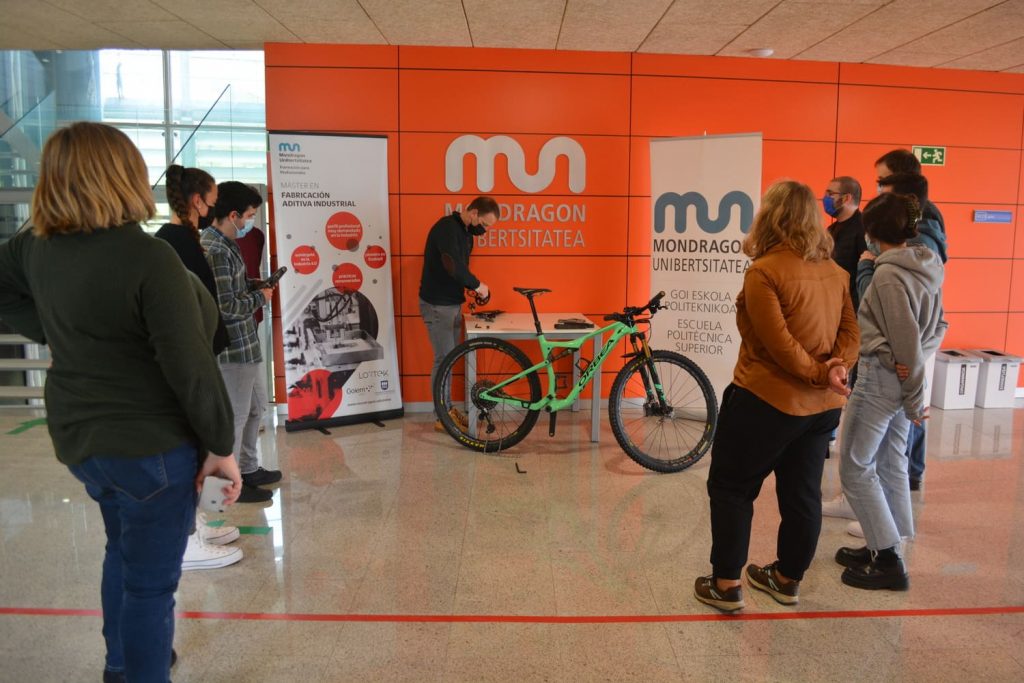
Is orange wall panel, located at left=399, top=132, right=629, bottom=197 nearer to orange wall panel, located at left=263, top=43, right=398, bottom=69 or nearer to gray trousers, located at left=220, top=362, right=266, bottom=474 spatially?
orange wall panel, located at left=263, top=43, right=398, bottom=69

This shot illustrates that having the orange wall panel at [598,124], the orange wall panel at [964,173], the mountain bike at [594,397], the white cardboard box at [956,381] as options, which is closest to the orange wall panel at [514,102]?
the orange wall panel at [598,124]

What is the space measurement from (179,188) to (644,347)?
8.80 ft

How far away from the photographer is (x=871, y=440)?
2.86 metres

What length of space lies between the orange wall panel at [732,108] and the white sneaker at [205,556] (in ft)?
13.8

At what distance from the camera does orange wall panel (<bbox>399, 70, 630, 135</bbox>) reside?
5.55 metres

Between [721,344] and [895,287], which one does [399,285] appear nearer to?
[721,344]

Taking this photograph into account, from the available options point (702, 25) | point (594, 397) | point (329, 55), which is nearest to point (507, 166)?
point (329, 55)

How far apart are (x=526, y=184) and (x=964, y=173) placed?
3.65 m

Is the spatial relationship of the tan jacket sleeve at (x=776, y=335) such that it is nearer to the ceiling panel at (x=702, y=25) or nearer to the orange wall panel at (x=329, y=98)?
the ceiling panel at (x=702, y=25)

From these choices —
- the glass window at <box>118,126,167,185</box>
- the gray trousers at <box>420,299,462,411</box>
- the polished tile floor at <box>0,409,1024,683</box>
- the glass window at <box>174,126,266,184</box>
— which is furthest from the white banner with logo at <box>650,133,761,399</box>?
the glass window at <box>118,126,167,185</box>

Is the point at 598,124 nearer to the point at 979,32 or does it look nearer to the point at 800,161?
the point at 800,161

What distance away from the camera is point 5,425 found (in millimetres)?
5324

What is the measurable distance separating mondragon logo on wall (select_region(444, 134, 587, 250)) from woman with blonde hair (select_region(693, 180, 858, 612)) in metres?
3.29

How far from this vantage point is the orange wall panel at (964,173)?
19.5 ft
